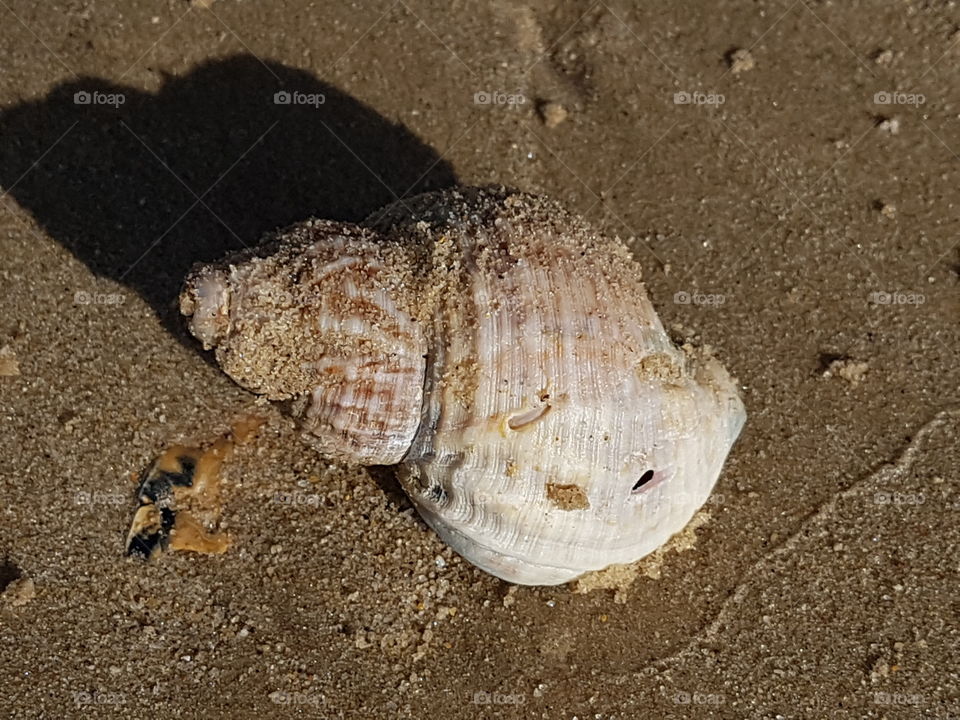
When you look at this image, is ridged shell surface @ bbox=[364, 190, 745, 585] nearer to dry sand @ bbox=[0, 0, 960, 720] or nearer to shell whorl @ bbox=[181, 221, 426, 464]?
shell whorl @ bbox=[181, 221, 426, 464]

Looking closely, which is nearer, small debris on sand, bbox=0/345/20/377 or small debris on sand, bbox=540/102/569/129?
small debris on sand, bbox=0/345/20/377

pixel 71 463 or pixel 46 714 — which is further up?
pixel 71 463

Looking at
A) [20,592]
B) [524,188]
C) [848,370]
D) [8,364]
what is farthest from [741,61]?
[20,592]

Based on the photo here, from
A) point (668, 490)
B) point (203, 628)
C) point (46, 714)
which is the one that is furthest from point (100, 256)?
point (668, 490)

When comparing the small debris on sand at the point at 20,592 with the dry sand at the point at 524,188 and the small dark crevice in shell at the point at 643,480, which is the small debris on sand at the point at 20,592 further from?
the small dark crevice in shell at the point at 643,480

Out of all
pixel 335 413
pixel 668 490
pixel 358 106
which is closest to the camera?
pixel 335 413

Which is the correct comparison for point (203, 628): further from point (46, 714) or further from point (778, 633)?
point (778, 633)

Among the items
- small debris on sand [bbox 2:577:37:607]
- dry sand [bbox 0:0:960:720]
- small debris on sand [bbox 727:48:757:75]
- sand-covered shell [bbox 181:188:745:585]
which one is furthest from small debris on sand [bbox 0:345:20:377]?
small debris on sand [bbox 727:48:757:75]

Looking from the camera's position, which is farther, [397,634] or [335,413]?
[397,634]
